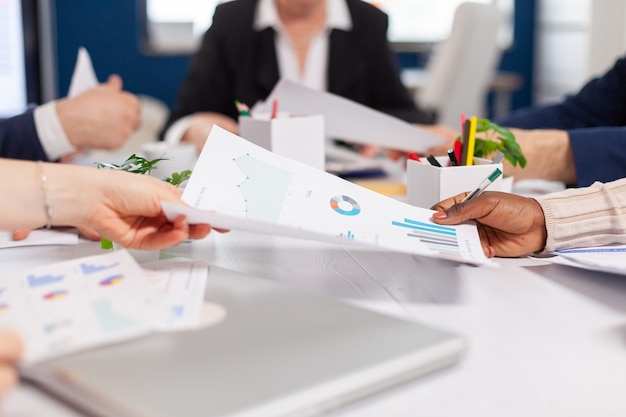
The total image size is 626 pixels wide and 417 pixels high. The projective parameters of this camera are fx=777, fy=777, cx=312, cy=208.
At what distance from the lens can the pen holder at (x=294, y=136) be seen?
3.81 feet

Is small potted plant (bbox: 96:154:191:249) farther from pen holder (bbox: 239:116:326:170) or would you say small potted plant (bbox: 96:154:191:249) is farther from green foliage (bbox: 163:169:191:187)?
pen holder (bbox: 239:116:326:170)

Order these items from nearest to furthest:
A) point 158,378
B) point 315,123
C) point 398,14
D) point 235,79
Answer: point 158,378
point 315,123
point 235,79
point 398,14

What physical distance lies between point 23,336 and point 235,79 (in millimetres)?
1919

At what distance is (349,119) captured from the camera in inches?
50.3

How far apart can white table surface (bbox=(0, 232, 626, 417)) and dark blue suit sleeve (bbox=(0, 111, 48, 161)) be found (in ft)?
1.67

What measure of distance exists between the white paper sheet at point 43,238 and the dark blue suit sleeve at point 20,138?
43cm

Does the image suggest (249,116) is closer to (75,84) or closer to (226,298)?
(75,84)

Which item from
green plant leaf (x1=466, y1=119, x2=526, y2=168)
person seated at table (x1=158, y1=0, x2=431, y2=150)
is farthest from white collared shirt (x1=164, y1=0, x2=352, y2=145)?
green plant leaf (x1=466, y1=119, x2=526, y2=168)

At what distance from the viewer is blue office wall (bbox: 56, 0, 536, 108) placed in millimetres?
5137

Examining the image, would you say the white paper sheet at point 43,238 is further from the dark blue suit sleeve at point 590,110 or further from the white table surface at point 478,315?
the dark blue suit sleeve at point 590,110

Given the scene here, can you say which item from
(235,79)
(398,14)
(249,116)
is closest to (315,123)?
(249,116)

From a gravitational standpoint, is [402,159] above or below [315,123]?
below

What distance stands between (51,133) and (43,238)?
49 centimetres

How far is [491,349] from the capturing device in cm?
59
